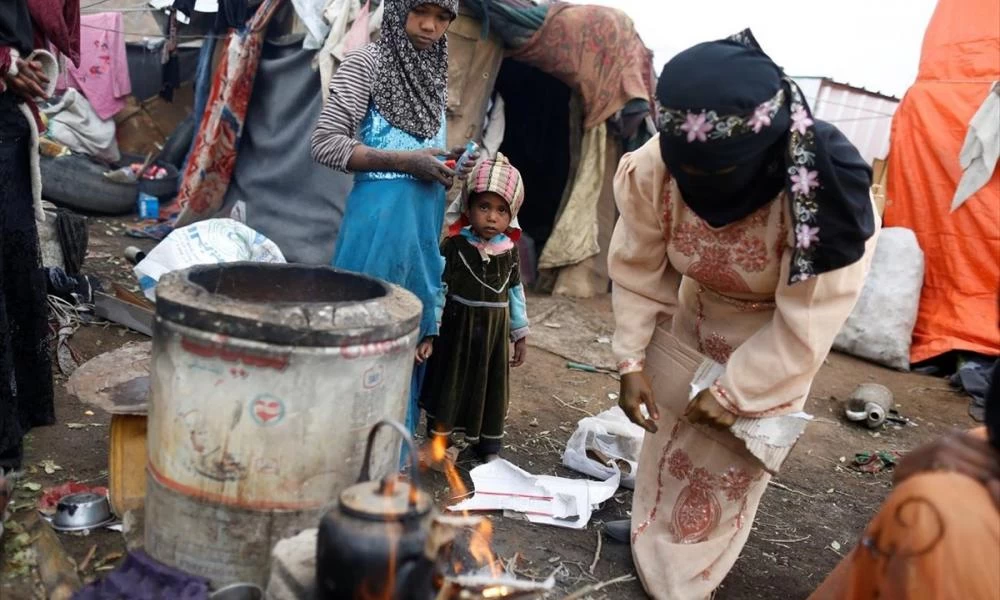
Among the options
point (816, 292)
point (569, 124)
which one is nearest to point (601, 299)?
point (569, 124)

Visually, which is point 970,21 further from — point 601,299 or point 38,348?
point 38,348

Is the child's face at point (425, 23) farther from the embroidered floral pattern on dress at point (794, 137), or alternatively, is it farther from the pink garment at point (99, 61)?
the pink garment at point (99, 61)

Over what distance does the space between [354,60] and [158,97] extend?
8622 mm

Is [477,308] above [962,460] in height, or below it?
below

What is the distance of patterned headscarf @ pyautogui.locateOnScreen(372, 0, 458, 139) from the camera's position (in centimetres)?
306

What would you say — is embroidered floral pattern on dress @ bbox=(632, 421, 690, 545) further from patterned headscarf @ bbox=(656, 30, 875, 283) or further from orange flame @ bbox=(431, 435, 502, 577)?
patterned headscarf @ bbox=(656, 30, 875, 283)

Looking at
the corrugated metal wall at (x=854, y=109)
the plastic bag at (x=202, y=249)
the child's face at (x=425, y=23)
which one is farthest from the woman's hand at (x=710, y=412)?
the corrugated metal wall at (x=854, y=109)

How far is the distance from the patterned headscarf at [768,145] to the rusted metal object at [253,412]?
40.1 inches

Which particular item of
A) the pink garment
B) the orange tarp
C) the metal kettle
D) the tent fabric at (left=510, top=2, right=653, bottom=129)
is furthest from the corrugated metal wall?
the metal kettle

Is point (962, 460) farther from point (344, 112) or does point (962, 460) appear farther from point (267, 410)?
point (344, 112)

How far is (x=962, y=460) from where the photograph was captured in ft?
5.93

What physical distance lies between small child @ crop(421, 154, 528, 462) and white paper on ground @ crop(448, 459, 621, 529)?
0.87 ft

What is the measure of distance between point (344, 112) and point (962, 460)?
2.31 meters

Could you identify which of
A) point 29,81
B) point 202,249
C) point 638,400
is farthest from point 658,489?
point 29,81
